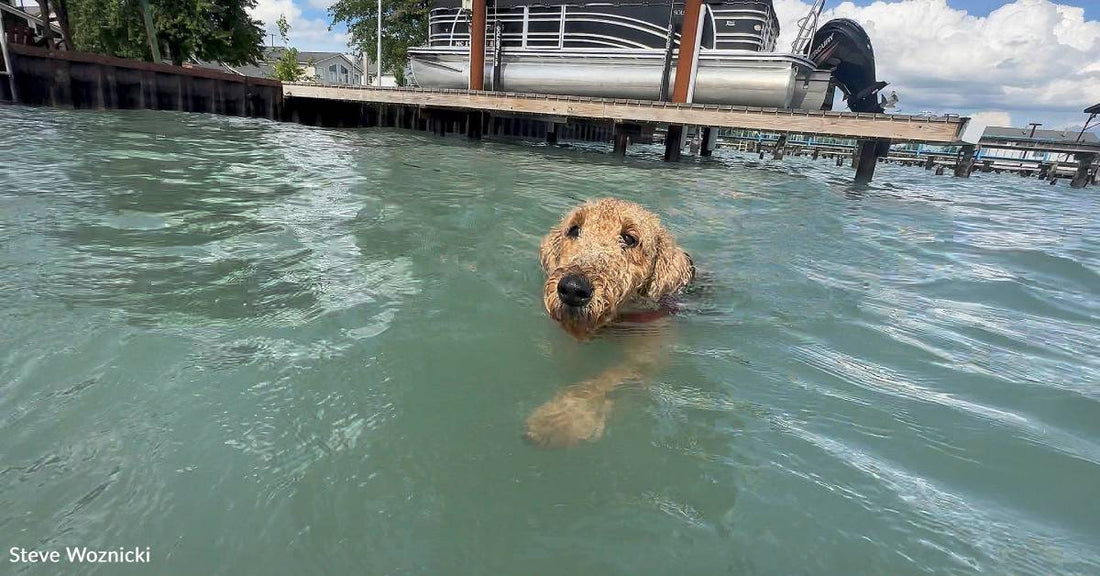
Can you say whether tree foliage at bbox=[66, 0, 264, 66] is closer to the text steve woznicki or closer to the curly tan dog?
the curly tan dog

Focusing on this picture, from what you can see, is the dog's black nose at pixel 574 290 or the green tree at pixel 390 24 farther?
the green tree at pixel 390 24

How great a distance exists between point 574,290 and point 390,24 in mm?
45977

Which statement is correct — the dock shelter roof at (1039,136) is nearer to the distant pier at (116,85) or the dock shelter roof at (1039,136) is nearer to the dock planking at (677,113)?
the dock planking at (677,113)

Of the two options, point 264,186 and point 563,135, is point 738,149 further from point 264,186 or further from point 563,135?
point 264,186

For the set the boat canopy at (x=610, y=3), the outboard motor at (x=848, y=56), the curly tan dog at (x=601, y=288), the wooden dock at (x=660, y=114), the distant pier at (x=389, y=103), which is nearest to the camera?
the curly tan dog at (x=601, y=288)

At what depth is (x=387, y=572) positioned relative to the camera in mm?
1766

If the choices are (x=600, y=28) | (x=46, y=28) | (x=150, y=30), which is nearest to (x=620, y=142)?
(x=600, y=28)

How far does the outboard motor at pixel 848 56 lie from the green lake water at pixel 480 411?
30456 mm

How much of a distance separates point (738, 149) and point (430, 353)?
5392 centimetres

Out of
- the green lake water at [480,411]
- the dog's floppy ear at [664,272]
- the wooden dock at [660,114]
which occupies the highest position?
the wooden dock at [660,114]

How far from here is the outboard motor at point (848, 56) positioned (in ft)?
101

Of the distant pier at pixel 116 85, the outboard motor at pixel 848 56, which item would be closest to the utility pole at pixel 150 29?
the distant pier at pixel 116 85

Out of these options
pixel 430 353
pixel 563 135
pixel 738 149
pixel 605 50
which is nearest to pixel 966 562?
pixel 430 353

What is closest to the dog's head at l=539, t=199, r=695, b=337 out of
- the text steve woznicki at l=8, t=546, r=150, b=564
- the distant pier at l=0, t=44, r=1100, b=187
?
the text steve woznicki at l=8, t=546, r=150, b=564
